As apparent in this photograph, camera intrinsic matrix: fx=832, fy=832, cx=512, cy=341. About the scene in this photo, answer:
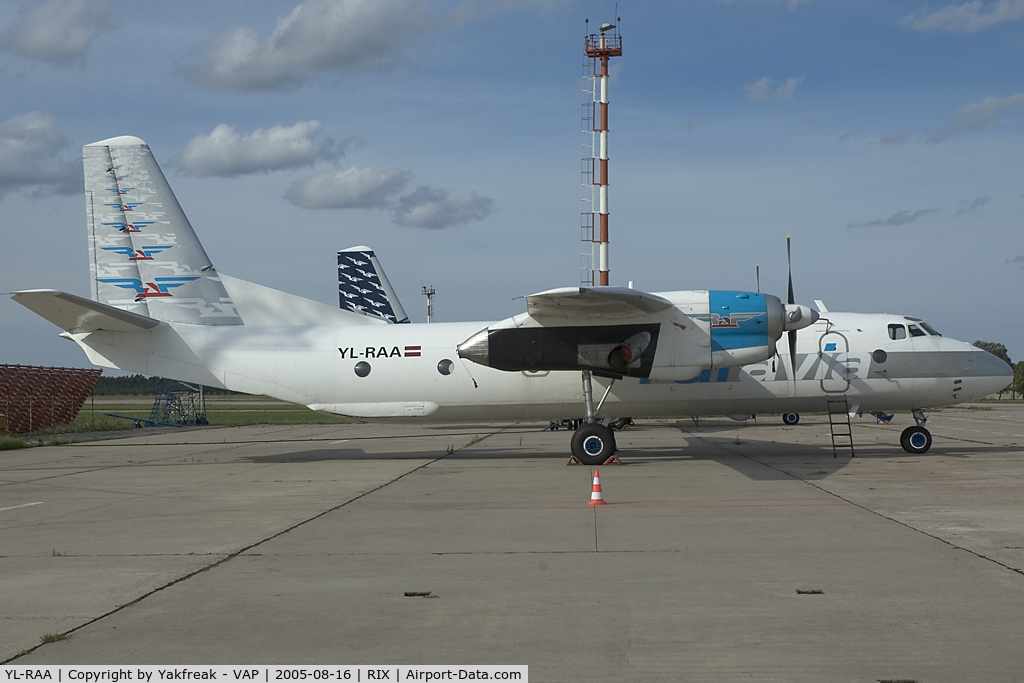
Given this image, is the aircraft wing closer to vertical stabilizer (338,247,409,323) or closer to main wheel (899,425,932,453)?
main wheel (899,425,932,453)

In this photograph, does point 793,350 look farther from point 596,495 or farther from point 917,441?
point 596,495

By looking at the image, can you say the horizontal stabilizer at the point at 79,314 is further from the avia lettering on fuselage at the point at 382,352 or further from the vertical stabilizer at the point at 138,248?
the avia lettering on fuselage at the point at 382,352

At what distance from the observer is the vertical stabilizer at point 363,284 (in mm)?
37500

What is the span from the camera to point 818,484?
14312 mm

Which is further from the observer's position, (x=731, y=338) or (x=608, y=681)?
(x=731, y=338)

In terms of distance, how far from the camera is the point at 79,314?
1867 cm

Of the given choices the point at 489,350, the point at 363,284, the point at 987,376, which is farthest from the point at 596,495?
the point at 363,284

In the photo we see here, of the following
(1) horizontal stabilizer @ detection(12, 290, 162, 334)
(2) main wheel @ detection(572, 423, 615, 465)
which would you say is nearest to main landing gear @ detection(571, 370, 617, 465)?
(2) main wheel @ detection(572, 423, 615, 465)

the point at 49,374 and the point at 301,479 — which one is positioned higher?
the point at 49,374

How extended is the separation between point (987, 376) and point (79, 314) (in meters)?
20.9

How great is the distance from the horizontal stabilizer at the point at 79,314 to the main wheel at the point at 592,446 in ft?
34.4

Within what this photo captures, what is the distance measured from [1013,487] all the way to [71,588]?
1366cm

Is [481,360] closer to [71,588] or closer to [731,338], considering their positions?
[731,338]

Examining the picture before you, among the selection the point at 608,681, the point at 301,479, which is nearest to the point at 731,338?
the point at 301,479
